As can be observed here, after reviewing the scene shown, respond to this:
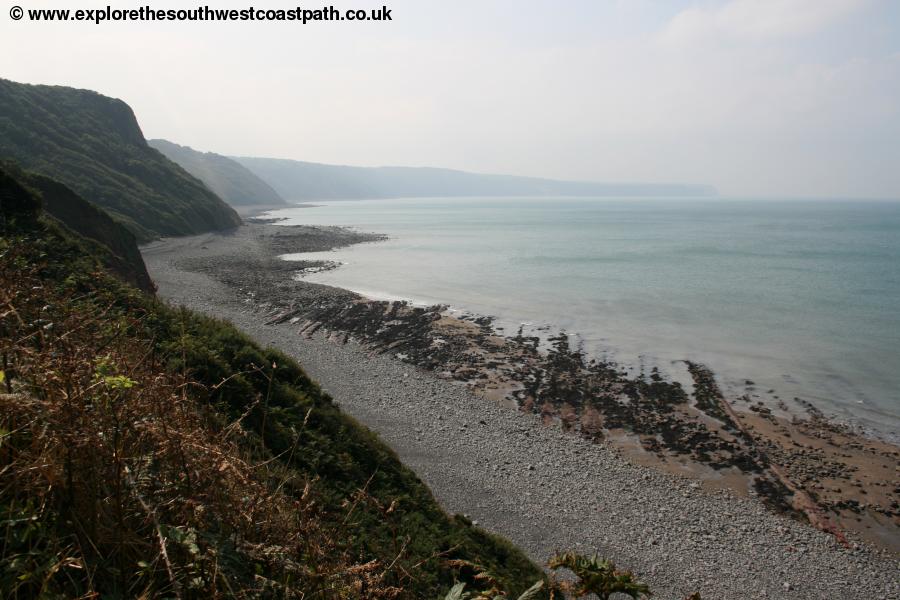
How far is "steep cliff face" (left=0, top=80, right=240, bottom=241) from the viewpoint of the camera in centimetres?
5834

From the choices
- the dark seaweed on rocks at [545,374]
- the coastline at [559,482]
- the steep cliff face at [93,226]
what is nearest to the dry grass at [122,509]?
the coastline at [559,482]

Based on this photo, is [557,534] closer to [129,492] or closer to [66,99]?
[129,492]

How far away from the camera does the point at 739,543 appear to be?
13.0 m

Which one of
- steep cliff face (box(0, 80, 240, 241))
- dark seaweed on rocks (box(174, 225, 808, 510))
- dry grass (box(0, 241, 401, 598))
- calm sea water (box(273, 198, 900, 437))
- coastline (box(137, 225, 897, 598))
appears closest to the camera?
dry grass (box(0, 241, 401, 598))

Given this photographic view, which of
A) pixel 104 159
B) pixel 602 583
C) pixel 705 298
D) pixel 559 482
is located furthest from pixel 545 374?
pixel 104 159

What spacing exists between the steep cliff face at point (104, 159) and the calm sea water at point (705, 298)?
24888mm

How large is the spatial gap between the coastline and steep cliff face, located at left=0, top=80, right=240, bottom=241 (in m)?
43.9

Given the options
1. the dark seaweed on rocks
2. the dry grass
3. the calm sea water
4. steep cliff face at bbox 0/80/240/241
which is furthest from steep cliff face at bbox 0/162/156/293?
steep cliff face at bbox 0/80/240/241

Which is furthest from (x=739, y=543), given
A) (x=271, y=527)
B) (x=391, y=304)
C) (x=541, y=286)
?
(x=541, y=286)

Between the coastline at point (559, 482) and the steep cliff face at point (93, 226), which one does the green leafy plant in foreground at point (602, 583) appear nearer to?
the coastline at point (559, 482)

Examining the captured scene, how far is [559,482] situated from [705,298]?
3651 cm

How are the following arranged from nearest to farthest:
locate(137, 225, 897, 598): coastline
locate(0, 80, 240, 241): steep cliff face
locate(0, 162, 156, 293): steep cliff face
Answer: locate(137, 225, 897, 598): coastline < locate(0, 162, 156, 293): steep cliff face < locate(0, 80, 240, 241): steep cliff face

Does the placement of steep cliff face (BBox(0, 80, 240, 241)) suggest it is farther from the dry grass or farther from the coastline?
the dry grass

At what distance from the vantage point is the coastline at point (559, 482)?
1223cm
